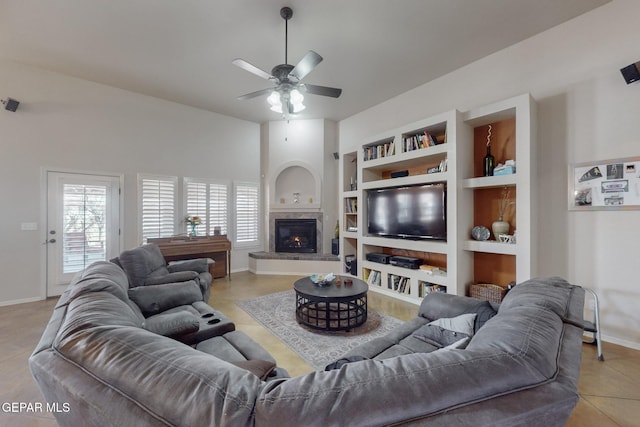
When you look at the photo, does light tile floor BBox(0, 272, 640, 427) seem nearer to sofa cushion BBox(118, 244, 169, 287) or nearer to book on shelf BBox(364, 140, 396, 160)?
sofa cushion BBox(118, 244, 169, 287)

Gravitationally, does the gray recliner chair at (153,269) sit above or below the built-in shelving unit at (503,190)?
below

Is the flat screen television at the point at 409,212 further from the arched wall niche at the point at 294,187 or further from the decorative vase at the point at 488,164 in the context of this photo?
the arched wall niche at the point at 294,187

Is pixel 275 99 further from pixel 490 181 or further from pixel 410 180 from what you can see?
pixel 490 181

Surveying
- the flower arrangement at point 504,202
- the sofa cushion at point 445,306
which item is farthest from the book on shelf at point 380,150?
the sofa cushion at point 445,306

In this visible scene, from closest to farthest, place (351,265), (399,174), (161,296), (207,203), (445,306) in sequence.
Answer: (445,306)
(161,296)
(399,174)
(351,265)
(207,203)

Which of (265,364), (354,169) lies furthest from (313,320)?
(354,169)

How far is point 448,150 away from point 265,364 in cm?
336

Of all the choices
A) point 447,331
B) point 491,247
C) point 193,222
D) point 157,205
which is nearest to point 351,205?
point 491,247

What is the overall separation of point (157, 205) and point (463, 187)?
5099mm

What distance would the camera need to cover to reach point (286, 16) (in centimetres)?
277

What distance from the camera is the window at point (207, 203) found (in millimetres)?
5375

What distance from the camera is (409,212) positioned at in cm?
414

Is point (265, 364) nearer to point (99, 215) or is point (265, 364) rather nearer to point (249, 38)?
point (249, 38)

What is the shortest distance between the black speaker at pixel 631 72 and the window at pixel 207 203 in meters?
5.91
